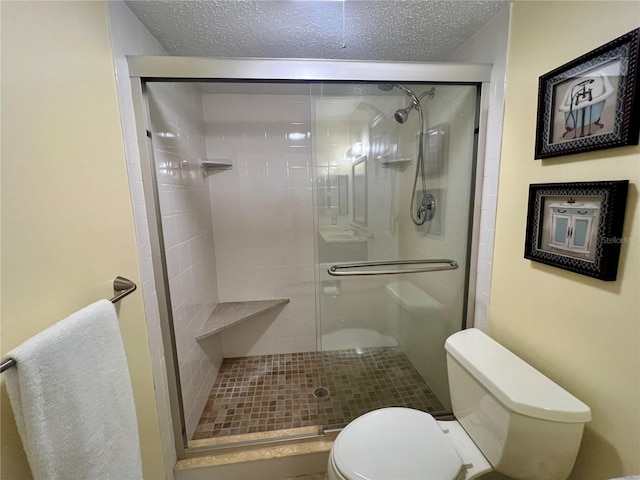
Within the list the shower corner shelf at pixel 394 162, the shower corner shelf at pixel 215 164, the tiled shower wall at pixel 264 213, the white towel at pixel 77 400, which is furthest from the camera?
the tiled shower wall at pixel 264 213

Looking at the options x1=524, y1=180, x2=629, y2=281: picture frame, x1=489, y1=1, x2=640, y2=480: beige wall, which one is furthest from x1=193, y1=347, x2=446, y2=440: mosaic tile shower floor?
x1=524, y1=180, x2=629, y2=281: picture frame

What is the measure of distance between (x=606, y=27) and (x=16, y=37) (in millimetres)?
1543

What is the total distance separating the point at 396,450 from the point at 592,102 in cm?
129

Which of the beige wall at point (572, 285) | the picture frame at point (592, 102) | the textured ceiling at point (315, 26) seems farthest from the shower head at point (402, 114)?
the picture frame at point (592, 102)

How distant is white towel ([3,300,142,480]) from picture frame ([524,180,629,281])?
1.44 m

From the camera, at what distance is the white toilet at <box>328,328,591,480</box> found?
2.45 feet

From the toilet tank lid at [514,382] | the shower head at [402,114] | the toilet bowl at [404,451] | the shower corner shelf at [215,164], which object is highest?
the shower head at [402,114]

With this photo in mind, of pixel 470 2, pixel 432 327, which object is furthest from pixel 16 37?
pixel 432 327

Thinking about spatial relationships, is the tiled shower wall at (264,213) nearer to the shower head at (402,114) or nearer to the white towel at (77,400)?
the shower head at (402,114)

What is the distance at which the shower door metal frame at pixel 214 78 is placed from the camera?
1044 mm

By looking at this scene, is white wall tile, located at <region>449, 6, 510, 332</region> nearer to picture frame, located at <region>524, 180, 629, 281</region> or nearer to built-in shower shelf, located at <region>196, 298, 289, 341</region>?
picture frame, located at <region>524, 180, 629, 281</region>

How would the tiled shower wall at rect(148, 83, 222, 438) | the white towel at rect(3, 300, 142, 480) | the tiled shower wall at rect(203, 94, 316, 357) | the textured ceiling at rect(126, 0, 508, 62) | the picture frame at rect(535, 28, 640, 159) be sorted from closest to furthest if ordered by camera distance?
the white towel at rect(3, 300, 142, 480) → the picture frame at rect(535, 28, 640, 159) → the textured ceiling at rect(126, 0, 508, 62) → the tiled shower wall at rect(148, 83, 222, 438) → the tiled shower wall at rect(203, 94, 316, 357)

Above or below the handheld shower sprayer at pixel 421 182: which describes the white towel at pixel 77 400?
below

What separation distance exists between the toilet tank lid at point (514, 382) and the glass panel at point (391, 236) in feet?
1.41
